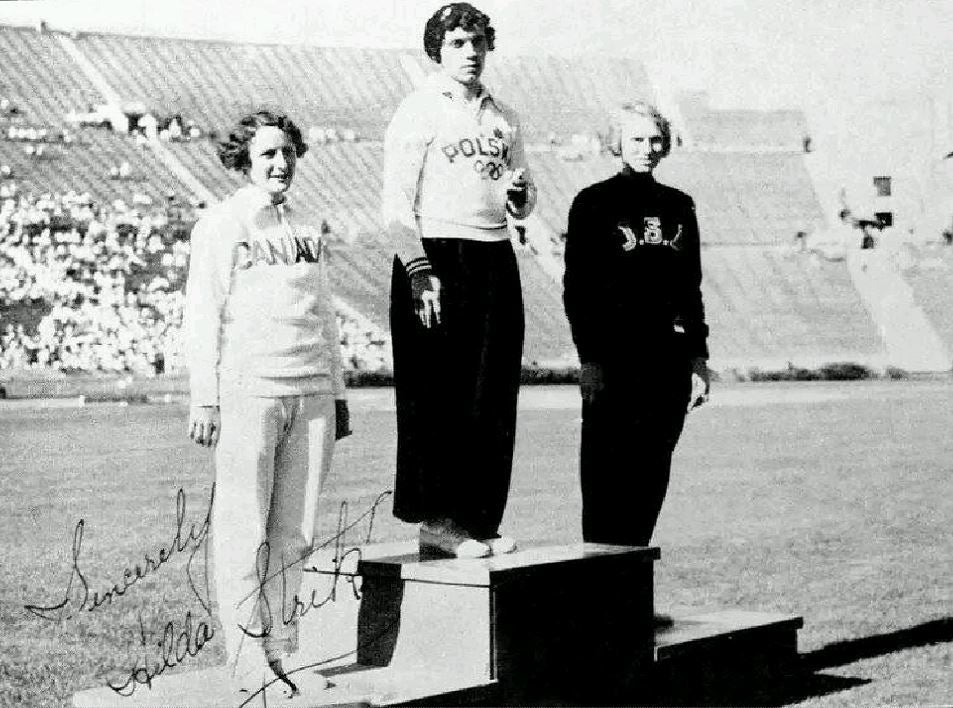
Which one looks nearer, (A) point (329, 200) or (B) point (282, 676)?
(B) point (282, 676)

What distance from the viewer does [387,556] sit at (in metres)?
3.42

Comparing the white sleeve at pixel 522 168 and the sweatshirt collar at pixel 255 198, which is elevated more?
the white sleeve at pixel 522 168

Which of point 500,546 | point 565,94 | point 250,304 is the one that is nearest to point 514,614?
point 500,546

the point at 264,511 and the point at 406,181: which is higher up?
the point at 406,181

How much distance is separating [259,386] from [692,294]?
1.31 m

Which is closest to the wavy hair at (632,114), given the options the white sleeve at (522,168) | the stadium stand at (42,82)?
the white sleeve at (522,168)

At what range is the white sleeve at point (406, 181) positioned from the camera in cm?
324

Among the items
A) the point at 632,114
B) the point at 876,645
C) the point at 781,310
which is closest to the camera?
the point at 632,114

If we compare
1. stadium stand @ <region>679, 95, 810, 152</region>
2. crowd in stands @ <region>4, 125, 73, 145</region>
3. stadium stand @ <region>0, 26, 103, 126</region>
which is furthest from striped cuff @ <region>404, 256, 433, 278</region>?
stadium stand @ <region>679, 95, 810, 152</region>

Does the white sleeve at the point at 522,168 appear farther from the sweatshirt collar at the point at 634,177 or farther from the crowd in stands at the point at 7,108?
the crowd in stands at the point at 7,108

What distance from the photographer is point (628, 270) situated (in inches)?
145

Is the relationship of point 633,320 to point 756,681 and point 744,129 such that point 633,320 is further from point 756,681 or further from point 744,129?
point 744,129

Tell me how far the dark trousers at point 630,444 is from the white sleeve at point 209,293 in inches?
46.0

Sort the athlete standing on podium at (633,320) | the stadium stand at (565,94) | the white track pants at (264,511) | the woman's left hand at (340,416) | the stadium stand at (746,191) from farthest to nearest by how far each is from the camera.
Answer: the stadium stand at (746,191)
the stadium stand at (565,94)
the athlete standing on podium at (633,320)
the woman's left hand at (340,416)
the white track pants at (264,511)
